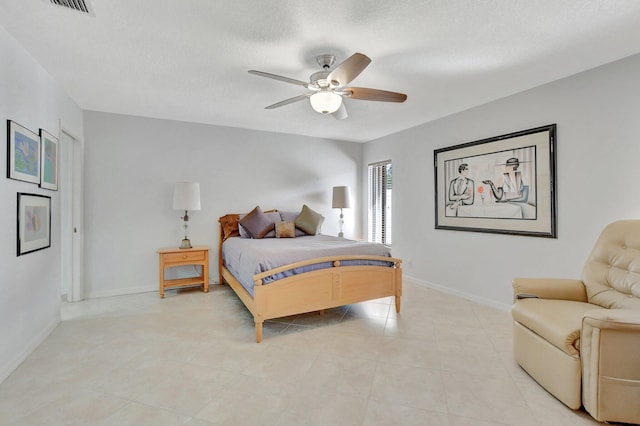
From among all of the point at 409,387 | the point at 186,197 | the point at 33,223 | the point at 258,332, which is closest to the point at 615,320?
the point at 409,387

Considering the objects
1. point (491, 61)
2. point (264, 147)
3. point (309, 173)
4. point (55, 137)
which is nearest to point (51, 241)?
point (55, 137)

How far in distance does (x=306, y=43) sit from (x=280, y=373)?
8.08ft

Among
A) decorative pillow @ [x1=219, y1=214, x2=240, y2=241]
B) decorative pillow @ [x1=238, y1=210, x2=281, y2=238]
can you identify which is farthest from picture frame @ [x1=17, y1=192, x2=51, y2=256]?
decorative pillow @ [x1=238, y1=210, x2=281, y2=238]

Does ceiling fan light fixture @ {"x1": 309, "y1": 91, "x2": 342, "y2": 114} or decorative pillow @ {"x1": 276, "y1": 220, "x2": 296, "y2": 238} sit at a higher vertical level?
ceiling fan light fixture @ {"x1": 309, "y1": 91, "x2": 342, "y2": 114}

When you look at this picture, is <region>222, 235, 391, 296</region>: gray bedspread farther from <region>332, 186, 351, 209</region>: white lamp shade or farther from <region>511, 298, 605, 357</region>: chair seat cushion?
<region>332, 186, 351, 209</region>: white lamp shade

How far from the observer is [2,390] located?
6.33 feet

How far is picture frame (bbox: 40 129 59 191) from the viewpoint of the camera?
8.77 feet

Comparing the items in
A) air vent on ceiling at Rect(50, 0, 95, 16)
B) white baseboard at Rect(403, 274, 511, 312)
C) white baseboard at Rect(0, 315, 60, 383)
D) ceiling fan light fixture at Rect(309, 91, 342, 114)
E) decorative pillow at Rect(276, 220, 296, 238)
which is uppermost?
air vent on ceiling at Rect(50, 0, 95, 16)

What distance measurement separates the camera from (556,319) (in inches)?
74.5

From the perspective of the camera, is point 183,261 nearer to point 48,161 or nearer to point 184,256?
point 184,256

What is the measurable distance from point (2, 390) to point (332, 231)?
14.3ft

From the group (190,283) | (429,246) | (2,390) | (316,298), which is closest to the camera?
(2,390)

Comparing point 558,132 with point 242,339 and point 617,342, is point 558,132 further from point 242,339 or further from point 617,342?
point 242,339

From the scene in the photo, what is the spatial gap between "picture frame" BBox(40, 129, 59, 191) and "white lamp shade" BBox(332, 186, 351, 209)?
3.66 meters
